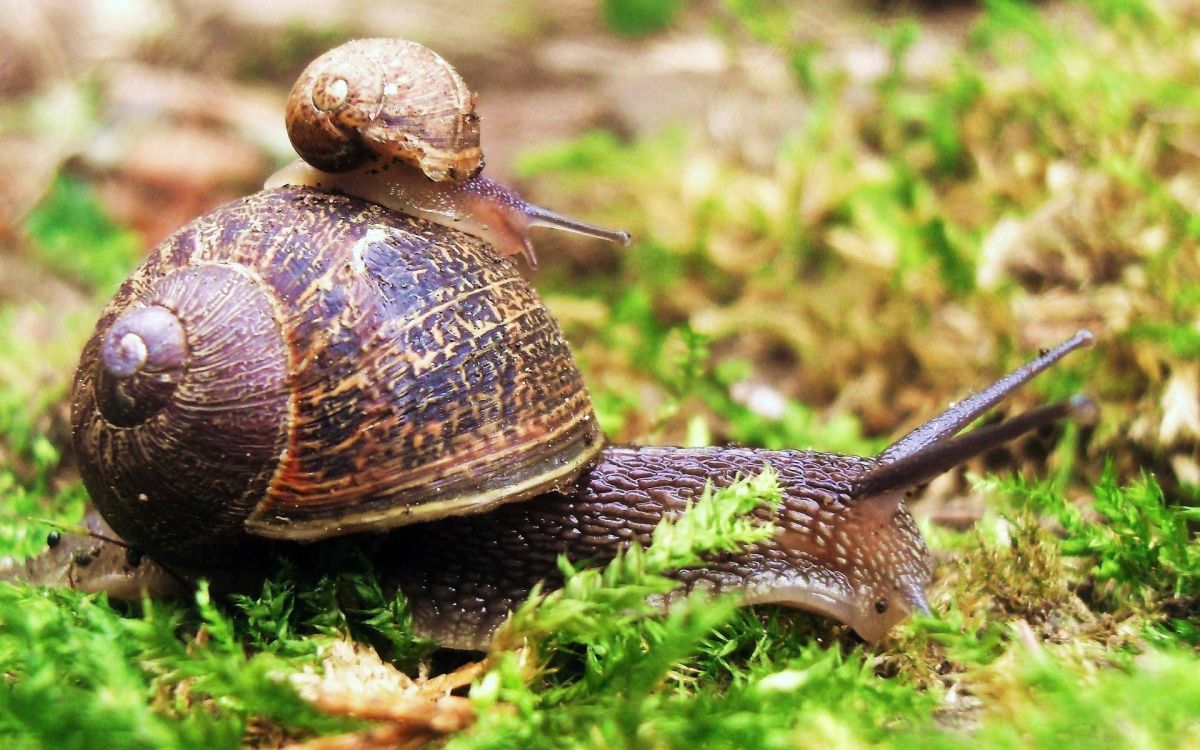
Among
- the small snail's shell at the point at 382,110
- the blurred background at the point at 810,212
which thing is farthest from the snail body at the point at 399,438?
the blurred background at the point at 810,212

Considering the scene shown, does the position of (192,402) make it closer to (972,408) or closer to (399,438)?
(399,438)

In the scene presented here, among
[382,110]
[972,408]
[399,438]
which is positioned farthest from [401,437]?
[972,408]

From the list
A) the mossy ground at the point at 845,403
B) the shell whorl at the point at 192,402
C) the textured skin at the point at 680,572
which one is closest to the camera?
the mossy ground at the point at 845,403

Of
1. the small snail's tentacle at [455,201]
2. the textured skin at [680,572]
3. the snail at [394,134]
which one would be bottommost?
the textured skin at [680,572]

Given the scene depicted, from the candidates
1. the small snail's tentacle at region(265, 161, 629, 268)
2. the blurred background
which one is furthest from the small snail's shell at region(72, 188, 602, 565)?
the blurred background

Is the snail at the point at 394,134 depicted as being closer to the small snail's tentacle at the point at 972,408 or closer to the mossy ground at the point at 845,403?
the mossy ground at the point at 845,403

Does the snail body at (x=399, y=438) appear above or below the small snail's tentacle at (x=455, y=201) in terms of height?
below

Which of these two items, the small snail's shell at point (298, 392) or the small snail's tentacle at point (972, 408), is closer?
the small snail's shell at point (298, 392)

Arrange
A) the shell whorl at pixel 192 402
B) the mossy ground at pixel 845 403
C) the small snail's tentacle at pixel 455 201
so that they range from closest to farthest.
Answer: the mossy ground at pixel 845 403 → the shell whorl at pixel 192 402 → the small snail's tentacle at pixel 455 201
